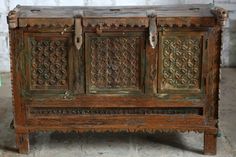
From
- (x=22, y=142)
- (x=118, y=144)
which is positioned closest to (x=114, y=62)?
(x=118, y=144)

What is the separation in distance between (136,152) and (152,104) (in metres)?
0.32

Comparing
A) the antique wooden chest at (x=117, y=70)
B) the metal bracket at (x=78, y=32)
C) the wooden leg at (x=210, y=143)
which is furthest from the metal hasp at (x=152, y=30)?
the wooden leg at (x=210, y=143)

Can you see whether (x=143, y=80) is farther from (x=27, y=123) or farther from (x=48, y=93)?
(x=27, y=123)

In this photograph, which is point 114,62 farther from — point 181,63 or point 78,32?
point 181,63

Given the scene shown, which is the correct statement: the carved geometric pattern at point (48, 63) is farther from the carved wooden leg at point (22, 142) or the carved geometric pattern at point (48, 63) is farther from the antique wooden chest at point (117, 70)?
the carved wooden leg at point (22, 142)

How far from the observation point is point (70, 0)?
4.36 m

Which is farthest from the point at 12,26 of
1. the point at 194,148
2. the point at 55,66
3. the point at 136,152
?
the point at 194,148

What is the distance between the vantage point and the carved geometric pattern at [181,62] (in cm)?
257

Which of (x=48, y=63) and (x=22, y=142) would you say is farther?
(x=22, y=142)

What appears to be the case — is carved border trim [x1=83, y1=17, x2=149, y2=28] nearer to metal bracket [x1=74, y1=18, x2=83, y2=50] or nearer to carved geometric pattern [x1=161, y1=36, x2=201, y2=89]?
metal bracket [x1=74, y1=18, x2=83, y2=50]

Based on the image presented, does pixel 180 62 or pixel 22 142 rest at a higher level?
pixel 180 62

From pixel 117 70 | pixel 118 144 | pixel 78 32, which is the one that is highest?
pixel 78 32

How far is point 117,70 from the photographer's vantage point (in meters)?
2.63

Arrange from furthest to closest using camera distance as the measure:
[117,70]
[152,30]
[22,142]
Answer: [22,142] < [117,70] < [152,30]
